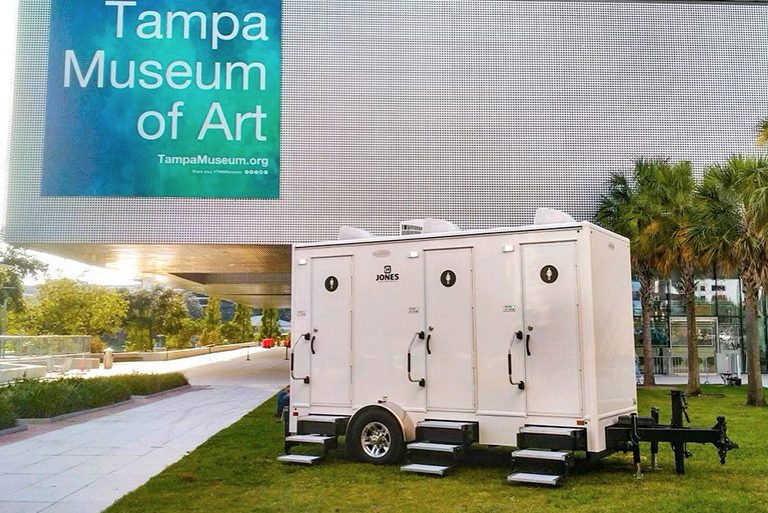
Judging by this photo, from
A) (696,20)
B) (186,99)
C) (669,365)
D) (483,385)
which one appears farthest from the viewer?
(669,365)

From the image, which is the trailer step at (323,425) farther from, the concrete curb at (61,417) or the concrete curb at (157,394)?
the concrete curb at (157,394)

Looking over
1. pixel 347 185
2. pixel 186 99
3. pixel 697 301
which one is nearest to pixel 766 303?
pixel 697 301

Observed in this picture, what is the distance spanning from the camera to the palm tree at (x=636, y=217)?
2089 centimetres

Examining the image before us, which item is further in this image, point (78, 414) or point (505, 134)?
point (505, 134)

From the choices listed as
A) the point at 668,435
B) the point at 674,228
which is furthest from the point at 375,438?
the point at 674,228

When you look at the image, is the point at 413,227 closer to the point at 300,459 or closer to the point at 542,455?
the point at 300,459

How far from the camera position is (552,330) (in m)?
9.12

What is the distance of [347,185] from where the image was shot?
2208 cm

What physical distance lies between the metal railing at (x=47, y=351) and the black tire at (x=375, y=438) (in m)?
18.6

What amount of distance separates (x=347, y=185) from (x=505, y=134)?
195 inches

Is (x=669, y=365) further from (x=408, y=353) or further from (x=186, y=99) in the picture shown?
(x=408, y=353)

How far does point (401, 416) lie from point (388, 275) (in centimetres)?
193

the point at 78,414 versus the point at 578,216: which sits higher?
the point at 578,216

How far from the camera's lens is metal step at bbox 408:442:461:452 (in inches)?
364
